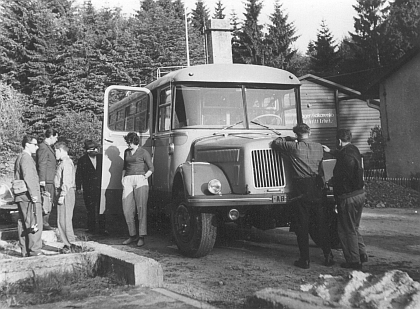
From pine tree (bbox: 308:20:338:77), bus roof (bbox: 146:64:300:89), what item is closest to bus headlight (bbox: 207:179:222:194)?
bus roof (bbox: 146:64:300:89)

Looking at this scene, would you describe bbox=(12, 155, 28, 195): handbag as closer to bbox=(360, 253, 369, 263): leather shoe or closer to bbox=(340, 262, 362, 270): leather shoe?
bbox=(340, 262, 362, 270): leather shoe

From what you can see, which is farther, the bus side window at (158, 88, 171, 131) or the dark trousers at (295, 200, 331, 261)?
the bus side window at (158, 88, 171, 131)

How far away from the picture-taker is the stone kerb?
17.5 ft

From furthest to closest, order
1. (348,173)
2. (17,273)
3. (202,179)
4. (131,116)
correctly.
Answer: (131,116) → (202,179) → (348,173) → (17,273)

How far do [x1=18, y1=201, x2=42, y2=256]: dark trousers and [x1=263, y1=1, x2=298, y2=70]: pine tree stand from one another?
133 feet

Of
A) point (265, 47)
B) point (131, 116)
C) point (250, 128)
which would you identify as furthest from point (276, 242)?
point (265, 47)

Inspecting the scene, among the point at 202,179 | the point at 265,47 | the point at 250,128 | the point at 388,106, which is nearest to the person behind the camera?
the point at 202,179

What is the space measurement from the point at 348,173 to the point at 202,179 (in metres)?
1.97

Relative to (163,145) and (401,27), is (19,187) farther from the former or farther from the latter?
(401,27)

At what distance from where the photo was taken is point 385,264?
22.3 feet

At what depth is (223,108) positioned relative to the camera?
834 centimetres

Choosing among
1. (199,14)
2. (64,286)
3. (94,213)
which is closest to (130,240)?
(94,213)

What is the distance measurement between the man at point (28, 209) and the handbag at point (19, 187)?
4cm

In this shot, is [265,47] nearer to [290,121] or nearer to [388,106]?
[388,106]
